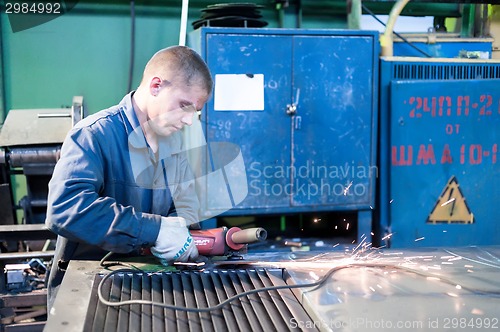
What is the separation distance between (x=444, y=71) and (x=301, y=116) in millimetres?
861

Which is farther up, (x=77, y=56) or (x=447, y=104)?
(x=77, y=56)

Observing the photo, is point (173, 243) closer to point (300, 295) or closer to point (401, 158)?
point (300, 295)

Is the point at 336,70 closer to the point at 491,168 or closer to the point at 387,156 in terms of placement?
the point at 387,156

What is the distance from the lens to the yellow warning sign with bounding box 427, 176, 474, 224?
113 inches

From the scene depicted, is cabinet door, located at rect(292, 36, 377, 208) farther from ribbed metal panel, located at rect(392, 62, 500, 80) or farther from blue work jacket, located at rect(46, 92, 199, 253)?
blue work jacket, located at rect(46, 92, 199, 253)

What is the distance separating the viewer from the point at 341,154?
2.77 m

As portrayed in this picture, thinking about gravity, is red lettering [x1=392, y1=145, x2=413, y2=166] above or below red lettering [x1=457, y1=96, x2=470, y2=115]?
below

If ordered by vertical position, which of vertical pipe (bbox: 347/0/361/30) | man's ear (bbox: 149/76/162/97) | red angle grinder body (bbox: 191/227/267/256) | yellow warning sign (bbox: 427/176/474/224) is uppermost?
vertical pipe (bbox: 347/0/361/30)

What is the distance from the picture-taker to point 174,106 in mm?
1404

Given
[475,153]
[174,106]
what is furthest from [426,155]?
[174,106]

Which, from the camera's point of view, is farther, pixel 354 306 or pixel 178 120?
pixel 178 120

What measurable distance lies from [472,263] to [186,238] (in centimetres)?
68

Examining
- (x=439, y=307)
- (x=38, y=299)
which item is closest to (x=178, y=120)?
(x=439, y=307)

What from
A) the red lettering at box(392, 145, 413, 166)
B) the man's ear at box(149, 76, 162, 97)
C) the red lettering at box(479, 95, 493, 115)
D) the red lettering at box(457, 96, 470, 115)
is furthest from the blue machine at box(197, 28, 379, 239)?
the man's ear at box(149, 76, 162, 97)
